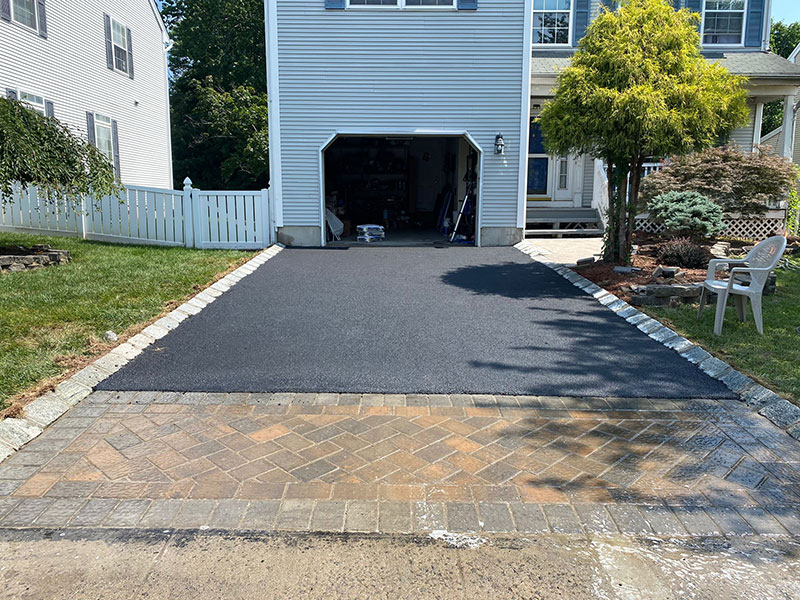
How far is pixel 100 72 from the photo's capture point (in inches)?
605

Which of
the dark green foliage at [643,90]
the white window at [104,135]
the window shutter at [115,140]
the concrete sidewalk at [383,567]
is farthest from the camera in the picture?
the window shutter at [115,140]

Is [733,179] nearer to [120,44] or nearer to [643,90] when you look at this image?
[643,90]

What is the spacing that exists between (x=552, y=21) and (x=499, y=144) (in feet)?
15.9

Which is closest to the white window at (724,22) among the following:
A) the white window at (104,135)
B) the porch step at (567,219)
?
the porch step at (567,219)

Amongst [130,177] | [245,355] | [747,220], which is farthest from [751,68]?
[130,177]

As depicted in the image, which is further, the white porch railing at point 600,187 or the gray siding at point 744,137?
the gray siding at point 744,137

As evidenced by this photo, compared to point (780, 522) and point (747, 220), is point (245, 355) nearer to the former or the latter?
point (780, 522)

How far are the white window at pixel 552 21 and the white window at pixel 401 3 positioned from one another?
361 cm

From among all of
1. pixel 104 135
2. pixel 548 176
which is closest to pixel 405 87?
pixel 548 176

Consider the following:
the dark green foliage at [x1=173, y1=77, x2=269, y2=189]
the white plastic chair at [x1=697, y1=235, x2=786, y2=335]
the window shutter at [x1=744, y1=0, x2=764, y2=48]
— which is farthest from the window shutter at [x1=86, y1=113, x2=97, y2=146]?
the window shutter at [x1=744, y1=0, x2=764, y2=48]

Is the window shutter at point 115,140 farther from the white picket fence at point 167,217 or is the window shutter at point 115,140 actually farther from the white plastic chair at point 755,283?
the white plastic chair at point 755,283

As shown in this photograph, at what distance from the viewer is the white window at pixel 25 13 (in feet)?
40.1

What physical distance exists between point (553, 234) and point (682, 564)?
11896 millimetres

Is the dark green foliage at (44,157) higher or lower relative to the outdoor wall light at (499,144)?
lower
